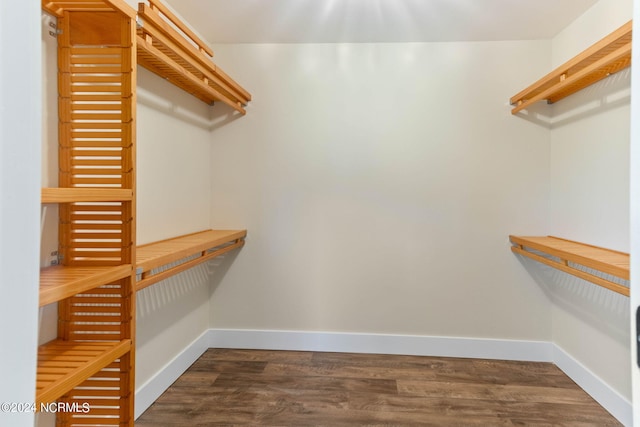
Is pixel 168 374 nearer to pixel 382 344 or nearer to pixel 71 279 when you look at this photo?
pixel 71 279

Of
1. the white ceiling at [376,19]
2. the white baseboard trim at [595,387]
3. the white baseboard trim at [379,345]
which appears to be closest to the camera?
the white baseboard trim at [595,387]

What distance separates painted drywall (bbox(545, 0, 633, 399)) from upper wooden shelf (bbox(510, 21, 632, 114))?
0.07m

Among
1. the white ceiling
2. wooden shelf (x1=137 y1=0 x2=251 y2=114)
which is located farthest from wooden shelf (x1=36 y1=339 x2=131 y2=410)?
the white ceiling

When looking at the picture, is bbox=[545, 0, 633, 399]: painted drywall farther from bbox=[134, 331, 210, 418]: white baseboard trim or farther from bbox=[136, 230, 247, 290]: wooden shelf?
bbox=[134, 331, 210, 418]: white baseboard trim

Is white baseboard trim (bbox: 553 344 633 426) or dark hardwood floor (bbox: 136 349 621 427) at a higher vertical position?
white baseboard trim (bbox: 553 344 633 426)

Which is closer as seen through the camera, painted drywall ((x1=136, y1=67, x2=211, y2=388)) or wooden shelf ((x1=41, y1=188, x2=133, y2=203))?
wooden shelf ((x1=41, y1=188, x2=133, y2=203))

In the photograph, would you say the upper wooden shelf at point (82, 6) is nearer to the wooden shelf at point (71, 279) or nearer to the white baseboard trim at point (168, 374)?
the wooden shelf at point (71, 279)

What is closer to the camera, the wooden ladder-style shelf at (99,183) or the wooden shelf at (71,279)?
the wooden shelf at (71,279)

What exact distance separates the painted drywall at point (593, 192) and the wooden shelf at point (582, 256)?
0.09m

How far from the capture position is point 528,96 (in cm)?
234

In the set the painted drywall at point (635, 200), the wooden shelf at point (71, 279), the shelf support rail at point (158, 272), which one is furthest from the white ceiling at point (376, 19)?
the painted drywall at point (635, 200)

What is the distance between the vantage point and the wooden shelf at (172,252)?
1.45 meters

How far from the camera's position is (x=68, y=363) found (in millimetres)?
1084

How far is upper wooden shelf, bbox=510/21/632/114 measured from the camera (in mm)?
1489
